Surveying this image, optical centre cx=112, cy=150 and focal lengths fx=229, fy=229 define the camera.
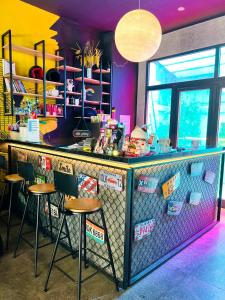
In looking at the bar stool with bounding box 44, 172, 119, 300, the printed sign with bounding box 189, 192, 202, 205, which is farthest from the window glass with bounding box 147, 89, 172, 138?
the bar stool with bounding box 44, 172, 119, 300

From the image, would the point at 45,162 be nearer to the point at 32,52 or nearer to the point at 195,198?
the point at 195,198

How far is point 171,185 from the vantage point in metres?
2.29

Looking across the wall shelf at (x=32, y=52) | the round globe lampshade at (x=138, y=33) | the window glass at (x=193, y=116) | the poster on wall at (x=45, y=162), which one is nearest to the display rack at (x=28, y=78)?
the wall shelf at (x=32, y=52)

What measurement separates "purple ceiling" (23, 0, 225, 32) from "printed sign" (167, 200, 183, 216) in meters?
2.98

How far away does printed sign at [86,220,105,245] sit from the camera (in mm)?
2062

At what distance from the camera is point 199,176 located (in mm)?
2826

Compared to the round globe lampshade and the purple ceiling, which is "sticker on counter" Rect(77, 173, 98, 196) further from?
the purple ceiling

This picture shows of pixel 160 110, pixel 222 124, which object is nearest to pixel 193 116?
pixel 222 124

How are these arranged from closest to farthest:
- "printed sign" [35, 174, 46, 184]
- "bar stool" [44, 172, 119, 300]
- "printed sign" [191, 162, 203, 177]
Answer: "bar stool" [44, 172, 119, 300] < "printed sign" [191, 162, 203, 177] < "printed sign" [35, 174, 46, 184]

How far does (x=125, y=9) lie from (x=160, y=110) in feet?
6.95

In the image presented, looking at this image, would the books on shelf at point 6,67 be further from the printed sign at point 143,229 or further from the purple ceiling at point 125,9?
the printed sign at point 143,229

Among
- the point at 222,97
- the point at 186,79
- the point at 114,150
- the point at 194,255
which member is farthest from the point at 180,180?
the point at 186,79

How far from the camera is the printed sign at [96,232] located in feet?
6.77

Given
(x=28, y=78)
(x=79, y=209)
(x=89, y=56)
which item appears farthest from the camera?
(x=89, y=56)
